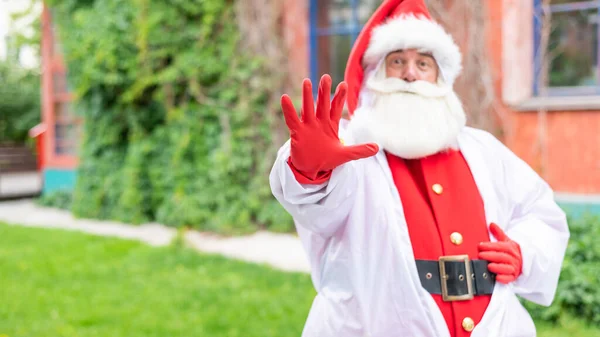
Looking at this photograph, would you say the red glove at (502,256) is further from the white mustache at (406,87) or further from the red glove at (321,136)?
the red glove at (321,136)

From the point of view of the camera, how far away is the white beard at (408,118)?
80.0 inches

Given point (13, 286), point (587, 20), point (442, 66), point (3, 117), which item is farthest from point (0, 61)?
point (442, 66)

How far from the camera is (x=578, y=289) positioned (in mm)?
3623

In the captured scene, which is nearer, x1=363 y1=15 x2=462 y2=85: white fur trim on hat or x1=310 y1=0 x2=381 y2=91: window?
x1=363 y1=15 x2=462 y2=85: white fur trim on hat

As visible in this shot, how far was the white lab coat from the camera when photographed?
72.2 inches

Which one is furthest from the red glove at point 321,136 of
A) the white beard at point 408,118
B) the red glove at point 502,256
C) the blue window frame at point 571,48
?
the blue window frame at point 571,48

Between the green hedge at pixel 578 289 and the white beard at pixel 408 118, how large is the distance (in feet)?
6.46

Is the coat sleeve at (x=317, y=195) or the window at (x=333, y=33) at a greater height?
the window at (x=333, y=33)

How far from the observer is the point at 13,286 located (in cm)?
487

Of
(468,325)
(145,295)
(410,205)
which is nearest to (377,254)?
(410,205)

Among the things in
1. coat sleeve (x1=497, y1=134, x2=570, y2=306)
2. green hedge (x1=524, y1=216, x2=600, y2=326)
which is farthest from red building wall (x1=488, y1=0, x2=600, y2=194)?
coat sleeve (x1=497, y1=134, x2=570, y2=306)

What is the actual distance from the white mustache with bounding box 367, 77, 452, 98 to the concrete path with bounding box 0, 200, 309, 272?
10.7ft

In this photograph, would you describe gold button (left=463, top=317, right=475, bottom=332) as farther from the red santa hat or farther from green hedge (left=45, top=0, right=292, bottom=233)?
green hedge (left=45, top=0, right=292, bottom=233)

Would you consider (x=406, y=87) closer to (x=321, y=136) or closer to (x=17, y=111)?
(x=321, y=136)
